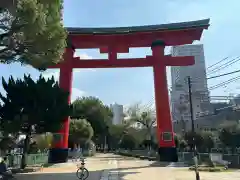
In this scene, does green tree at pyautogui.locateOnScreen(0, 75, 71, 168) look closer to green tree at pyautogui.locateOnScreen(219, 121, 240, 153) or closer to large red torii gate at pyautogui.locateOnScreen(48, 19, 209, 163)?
large red torii gate at pyautogui.locateOnScreen(48, 19, 209, 163)

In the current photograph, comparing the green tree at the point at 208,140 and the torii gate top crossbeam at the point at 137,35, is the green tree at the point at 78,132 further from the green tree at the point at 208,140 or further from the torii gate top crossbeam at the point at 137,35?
the torii gate top crossbeam at the point at 137,35

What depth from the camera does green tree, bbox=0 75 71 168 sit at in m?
20.8

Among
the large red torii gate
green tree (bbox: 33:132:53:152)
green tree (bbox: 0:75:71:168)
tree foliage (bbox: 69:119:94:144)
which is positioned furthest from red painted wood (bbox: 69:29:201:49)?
tree foliage (bbox: 69:119:94:144)

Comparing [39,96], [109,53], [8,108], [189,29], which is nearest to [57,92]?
[39,96]

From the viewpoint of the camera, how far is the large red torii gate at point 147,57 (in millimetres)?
25219

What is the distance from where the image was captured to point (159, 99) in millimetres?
25562

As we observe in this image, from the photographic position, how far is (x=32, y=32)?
43.0 feet

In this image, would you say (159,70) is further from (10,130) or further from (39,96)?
(10,130)

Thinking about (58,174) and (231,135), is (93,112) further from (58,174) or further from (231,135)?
(58,174)

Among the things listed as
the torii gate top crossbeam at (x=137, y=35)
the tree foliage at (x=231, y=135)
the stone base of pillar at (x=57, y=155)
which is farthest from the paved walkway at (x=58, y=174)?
the tree foliage at (x=231, y=135)

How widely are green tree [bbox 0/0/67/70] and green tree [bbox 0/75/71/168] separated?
5.83 meters

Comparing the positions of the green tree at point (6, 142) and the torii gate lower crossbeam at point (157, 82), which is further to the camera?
the torii gate lower crossbeam at point (157, 82)

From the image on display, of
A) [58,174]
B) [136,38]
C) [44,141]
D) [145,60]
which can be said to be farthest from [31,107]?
[136,38]

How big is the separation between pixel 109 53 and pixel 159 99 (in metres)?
6.11
